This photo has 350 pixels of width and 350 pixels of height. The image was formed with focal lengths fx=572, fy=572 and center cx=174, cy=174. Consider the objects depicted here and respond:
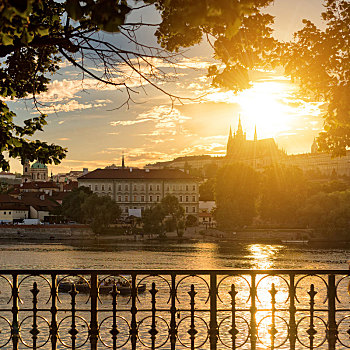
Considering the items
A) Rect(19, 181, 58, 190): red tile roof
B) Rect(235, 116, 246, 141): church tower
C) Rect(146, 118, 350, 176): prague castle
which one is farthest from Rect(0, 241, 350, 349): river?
Rect(235, 116, 246, 141): church tower

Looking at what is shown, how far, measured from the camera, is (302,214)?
77.2 meters

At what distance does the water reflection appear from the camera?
46.3 m

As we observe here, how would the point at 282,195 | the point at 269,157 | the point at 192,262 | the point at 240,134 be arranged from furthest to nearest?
the point at 240,134 → the point at 269,157 → the point at 282,195 → the point at 192,262

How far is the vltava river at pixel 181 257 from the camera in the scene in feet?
149

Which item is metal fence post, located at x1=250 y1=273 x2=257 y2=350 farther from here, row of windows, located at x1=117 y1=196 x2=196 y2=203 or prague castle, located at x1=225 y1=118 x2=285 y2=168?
prague castle, located at x1=225 y1=118 x2=285 y2=168

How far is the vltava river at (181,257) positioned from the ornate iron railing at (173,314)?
27.4 feet

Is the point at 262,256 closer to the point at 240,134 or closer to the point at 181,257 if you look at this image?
the point at 181,257

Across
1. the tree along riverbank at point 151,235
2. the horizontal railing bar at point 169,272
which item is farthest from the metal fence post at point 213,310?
the tree along riverbank at point 151,235

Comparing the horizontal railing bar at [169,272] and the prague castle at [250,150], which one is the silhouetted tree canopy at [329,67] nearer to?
the horizontal railing bar at [169,272]

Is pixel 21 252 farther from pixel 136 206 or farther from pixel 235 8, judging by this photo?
pixel 235 8

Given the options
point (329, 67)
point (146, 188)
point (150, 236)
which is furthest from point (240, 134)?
point (329, 67)

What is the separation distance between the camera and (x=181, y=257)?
52250 millimetres

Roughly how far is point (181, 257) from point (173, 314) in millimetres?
47727

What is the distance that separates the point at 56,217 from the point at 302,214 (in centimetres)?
4036
